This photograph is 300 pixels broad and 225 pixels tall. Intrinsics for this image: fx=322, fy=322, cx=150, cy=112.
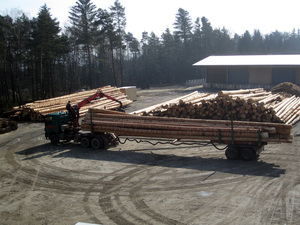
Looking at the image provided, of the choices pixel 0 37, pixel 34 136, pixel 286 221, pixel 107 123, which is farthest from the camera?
pixel 0 37

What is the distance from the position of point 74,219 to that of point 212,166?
5.89 m

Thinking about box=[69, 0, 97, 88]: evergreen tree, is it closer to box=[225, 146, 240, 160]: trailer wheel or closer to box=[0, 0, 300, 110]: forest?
box=[0, 0, 300, 110]: forest

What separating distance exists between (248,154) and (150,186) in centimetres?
454

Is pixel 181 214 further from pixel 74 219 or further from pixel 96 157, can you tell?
pixel 96 157

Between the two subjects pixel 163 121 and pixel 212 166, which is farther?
pixel 163 121

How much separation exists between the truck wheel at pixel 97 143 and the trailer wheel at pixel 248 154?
6.71 metres

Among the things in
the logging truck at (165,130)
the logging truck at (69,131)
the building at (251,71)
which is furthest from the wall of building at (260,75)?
the logging truck at (69,131)

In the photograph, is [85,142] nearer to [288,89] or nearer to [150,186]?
[150,186]

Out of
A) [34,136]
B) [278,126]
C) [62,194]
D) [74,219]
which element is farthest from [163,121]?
[34,136]

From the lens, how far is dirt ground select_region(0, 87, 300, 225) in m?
8.40

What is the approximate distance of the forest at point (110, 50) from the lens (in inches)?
1658

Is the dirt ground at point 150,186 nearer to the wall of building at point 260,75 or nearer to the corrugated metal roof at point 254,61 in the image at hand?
the corrugated metal roof at point 254,61

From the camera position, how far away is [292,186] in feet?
32.5

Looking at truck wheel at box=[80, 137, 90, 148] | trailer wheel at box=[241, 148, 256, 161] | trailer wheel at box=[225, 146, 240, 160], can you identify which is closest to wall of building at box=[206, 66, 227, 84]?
truck wheel at box=[80, 137, 90, 148]
